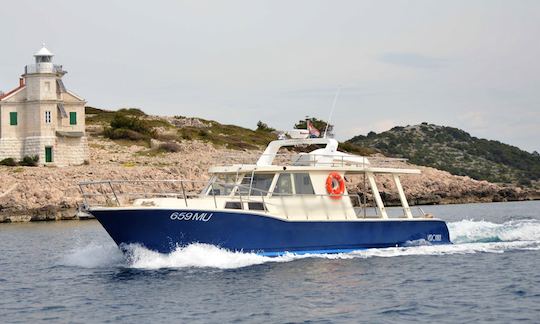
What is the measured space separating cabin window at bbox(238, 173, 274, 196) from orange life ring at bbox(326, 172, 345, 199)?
6.14 ft

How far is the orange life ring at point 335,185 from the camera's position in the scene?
27141mm

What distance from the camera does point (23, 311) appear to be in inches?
774

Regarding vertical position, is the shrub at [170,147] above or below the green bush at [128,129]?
below

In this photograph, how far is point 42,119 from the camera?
6197cm

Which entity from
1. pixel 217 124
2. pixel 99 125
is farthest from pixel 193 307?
pixel 217 124

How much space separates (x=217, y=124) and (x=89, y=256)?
64892 millimetres

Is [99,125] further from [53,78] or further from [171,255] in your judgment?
[171,255]

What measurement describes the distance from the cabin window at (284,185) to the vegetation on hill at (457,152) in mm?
90324

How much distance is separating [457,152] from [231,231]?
386ft

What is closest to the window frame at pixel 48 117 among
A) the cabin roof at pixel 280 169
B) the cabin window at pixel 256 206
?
the cabin roof at pixel 280 169

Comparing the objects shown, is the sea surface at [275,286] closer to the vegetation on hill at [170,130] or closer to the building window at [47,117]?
the building window at [47,117]

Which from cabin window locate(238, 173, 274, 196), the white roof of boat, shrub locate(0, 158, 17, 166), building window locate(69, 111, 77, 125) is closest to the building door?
shrub locate(0, 158, 17, 166)

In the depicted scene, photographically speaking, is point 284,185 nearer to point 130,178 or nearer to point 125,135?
point 130,178

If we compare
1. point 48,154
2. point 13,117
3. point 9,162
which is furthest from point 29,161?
point 13,117
